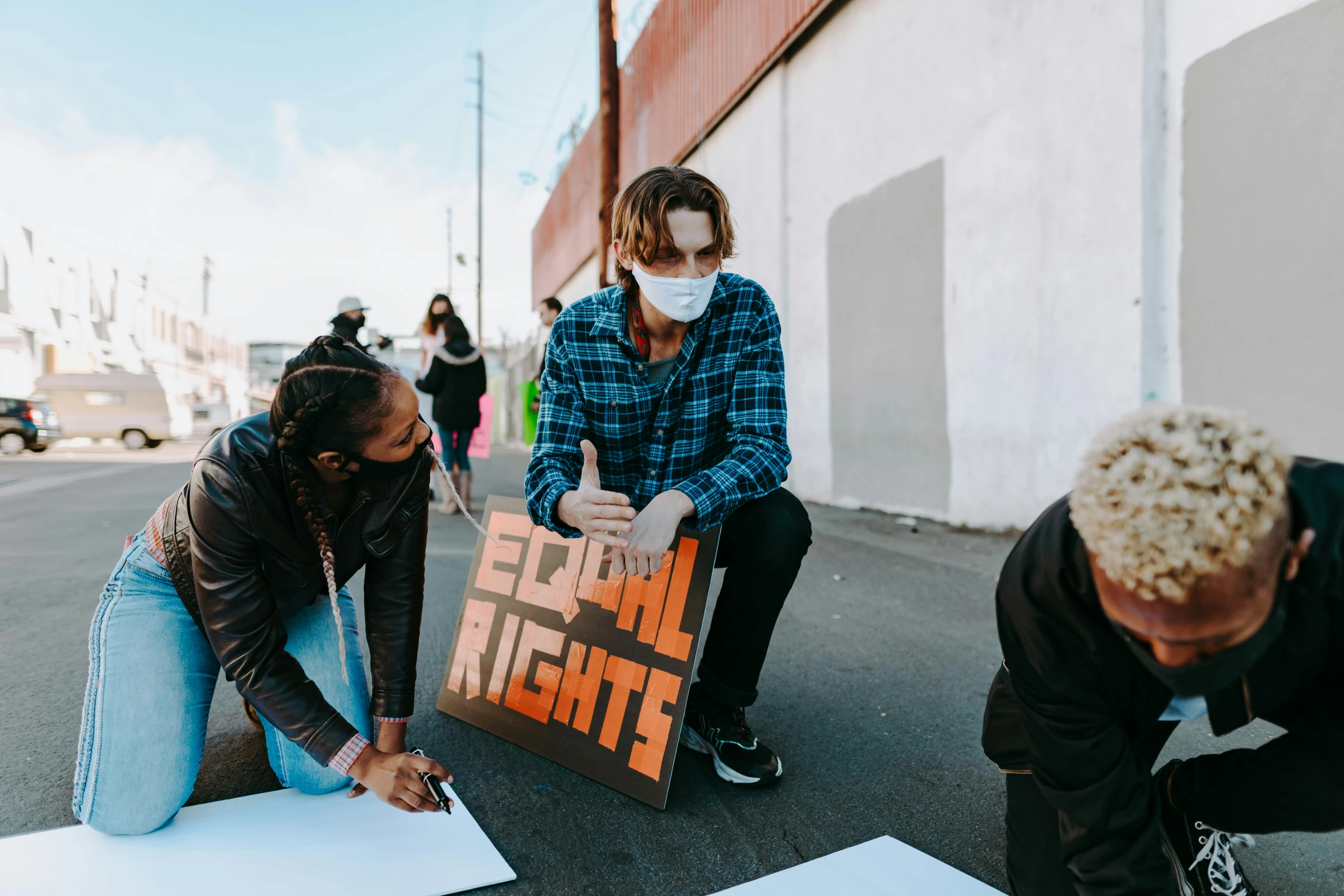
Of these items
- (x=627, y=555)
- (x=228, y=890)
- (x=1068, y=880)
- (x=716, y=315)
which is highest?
(x=716, y=315)

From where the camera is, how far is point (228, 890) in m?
1.57

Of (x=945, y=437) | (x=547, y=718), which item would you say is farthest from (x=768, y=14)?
(x=547, y=718)

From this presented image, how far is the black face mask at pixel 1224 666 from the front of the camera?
0.90m

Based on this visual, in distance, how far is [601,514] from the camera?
5.93 ft

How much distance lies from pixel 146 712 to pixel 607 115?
Answer: 822 cm

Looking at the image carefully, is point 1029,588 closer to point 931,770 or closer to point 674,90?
point 931,770

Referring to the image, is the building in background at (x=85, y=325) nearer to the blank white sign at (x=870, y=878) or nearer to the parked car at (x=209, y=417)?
the parked car at (x=209, y=417)

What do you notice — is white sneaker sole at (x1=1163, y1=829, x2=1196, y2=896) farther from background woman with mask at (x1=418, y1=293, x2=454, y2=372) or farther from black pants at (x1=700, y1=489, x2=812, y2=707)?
background woman with mask at (x1=418, y1=293, x2=454, y2=372)

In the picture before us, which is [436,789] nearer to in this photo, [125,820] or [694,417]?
[125,820]

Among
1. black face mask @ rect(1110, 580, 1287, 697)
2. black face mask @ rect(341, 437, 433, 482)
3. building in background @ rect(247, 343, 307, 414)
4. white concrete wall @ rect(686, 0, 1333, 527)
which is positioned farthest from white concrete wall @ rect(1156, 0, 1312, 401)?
building in background @ rect(247, 343, 307, 414)

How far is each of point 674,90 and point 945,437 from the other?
7.87 metres

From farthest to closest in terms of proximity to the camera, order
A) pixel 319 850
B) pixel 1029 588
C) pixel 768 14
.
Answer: pixel 768 14
pixel 319 850
pixel 1029 588

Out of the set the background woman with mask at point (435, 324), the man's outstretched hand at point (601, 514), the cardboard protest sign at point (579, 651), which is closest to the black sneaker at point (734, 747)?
the cardboard protest sign at point (579, 651)

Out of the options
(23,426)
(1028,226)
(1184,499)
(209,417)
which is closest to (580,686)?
(1184,499)
